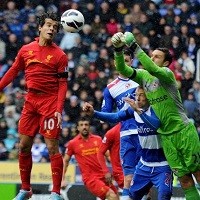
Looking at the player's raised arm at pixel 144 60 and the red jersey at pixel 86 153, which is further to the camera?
the red jersey at pixel 86 153

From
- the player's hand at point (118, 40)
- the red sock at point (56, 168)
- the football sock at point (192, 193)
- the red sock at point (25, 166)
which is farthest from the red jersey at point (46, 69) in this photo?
the football sock at point (192, 193)

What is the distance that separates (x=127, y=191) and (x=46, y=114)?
80.3 inches

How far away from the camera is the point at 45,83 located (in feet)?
44.6

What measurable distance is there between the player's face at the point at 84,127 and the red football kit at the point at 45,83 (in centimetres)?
380

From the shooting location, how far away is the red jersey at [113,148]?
16702 millimetres

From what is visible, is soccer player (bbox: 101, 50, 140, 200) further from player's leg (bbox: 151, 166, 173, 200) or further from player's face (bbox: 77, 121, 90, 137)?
player's face (bbox: 77, 121, 90, 137)

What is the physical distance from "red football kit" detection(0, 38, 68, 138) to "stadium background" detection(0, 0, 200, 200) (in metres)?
7.43

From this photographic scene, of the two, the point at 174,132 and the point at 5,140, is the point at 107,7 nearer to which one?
the point at 5,140

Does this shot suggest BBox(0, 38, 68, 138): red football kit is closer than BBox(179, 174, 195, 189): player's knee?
No

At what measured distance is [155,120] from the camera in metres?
13.0

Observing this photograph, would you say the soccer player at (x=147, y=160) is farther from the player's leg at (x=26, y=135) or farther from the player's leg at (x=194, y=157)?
the player's leg at (x=26, y=135)

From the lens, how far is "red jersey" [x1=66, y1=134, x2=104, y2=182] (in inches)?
706

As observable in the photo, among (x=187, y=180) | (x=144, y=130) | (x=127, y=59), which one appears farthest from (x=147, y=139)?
(x=127, y=59)

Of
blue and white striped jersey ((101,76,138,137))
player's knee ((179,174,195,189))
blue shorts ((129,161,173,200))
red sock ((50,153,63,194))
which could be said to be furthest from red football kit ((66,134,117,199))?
player's knee ((179,174,195,189))
